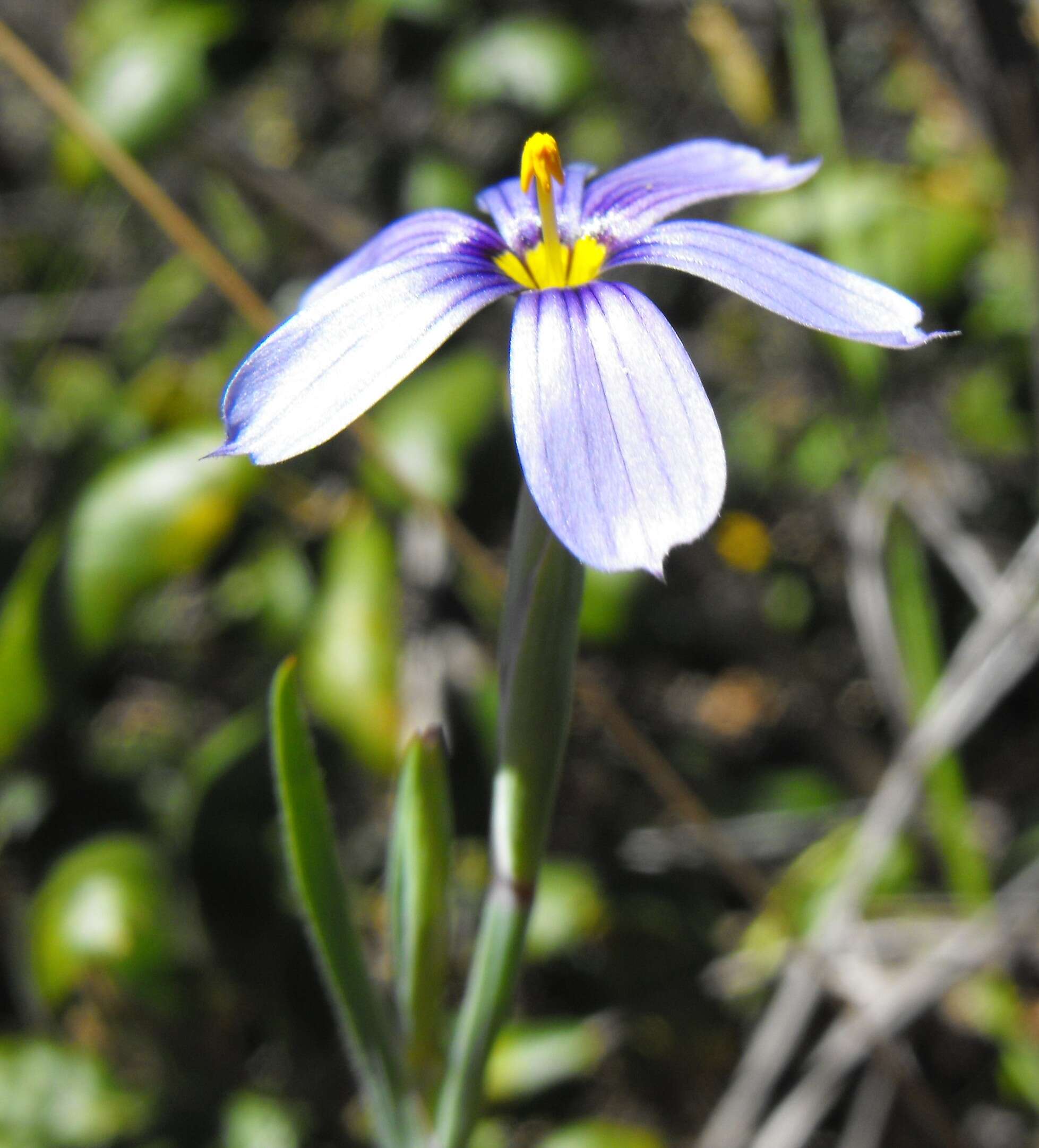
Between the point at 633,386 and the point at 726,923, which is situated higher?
the point at 633,386

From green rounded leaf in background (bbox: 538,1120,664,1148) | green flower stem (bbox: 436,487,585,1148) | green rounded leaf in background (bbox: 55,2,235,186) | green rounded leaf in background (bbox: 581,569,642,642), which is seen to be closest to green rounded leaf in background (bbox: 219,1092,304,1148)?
green rounded leaf in background (bbox: 538,1120,664,1148)

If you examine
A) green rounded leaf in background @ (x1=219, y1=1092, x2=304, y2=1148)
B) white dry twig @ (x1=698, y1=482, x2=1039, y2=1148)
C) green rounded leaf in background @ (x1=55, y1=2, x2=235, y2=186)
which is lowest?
white dry twig @ (x1=698, y1=482, x2=1039, y2=1148)

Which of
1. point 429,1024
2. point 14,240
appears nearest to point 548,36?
point 14,240

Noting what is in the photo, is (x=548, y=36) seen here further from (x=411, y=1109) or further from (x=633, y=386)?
(x=411, y=1109)

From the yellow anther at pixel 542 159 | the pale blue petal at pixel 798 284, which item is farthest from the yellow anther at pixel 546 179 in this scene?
the pale blue petal at pixel 798 284

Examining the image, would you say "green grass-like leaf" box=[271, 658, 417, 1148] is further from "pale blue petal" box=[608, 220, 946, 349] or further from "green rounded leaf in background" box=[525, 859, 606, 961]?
"green rounded leaf in background" box=[525, 859, 606, 961]

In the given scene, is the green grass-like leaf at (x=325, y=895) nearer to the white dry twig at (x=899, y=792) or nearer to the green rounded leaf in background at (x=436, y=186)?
the white dry twig at (x=899, y=792)

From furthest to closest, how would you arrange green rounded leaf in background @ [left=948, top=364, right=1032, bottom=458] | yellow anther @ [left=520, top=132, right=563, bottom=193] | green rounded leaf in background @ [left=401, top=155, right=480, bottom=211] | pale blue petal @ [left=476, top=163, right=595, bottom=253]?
1. green rounded leaf in background @ [left=948, top=364, right=1032, bottom=458]
2. green rounded leaf in background @ [left=401, top=155, right=480, bottom=211]
3. pale blue petal @ [left=476, top=163, right=595, bottom=253]
4. yellow anther @ [left=520, top=132, right=563, bottom=193]
